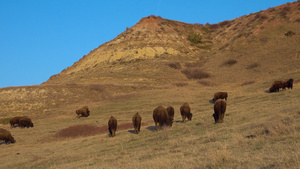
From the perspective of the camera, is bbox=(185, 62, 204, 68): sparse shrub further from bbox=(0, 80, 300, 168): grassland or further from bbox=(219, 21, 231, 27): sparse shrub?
bbox=(219, 21, 231, 27): sparse shrub

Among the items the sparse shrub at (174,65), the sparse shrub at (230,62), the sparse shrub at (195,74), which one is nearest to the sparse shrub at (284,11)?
the sparse shrub at (230,62)

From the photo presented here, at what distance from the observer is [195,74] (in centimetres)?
6969

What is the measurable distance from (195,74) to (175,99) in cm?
2767

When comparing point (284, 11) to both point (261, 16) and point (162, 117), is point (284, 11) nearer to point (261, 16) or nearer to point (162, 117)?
point (261, 16)

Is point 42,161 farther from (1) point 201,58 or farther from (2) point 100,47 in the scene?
(2) point 100,47

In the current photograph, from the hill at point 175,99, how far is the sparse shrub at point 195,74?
255 mm

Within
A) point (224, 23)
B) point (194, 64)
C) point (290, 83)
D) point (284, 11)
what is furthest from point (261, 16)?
point (290, 83)

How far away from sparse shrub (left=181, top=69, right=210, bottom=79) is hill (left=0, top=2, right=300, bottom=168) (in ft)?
0.84

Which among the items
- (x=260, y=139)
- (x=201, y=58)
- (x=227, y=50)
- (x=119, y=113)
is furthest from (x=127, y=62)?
(x=260, y=139)

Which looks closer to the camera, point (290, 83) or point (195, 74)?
point (290, 83)

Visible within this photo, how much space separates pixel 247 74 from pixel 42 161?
5606 cm

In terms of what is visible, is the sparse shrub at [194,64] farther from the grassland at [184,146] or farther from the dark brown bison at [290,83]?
the grassland at [184,146]

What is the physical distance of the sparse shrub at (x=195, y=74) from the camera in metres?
68.1

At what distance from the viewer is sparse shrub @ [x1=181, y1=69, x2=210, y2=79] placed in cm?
6806
